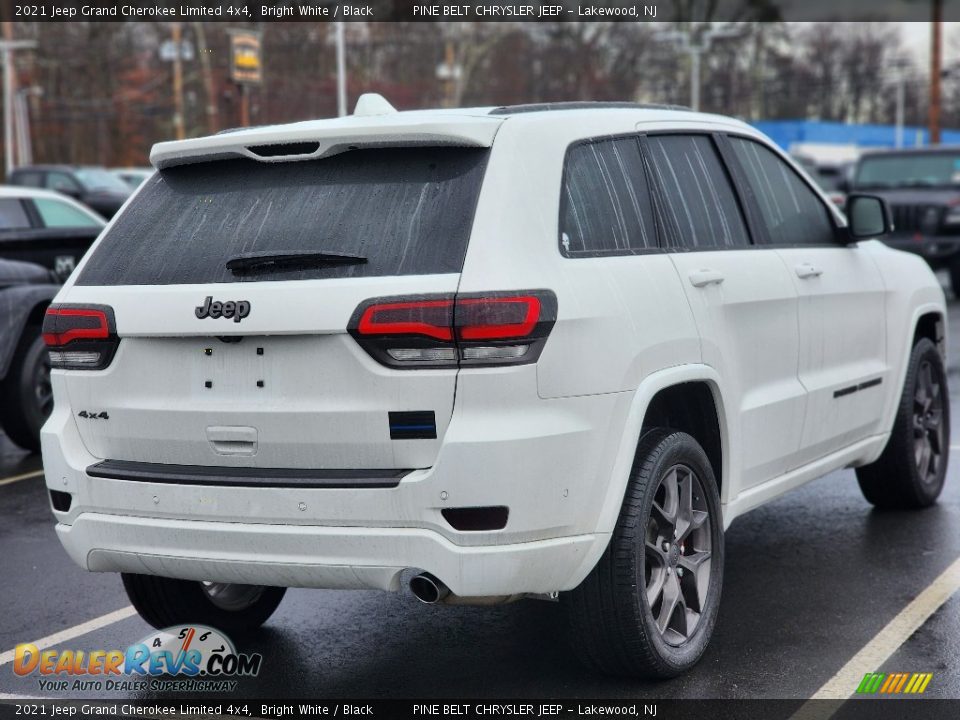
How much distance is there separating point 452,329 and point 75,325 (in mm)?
1290

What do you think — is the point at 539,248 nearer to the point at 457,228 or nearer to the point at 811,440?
the point at 457,228

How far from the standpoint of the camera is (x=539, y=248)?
3871 mm

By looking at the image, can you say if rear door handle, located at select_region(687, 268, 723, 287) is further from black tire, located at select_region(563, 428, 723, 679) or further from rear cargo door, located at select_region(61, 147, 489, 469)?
rear cargo door, located at select_region(61, 147, 489, 469)

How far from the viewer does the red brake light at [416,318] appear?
367cm

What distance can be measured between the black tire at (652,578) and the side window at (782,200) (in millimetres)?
1415

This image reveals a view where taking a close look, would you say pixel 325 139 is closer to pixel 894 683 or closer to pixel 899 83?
pixel 894 683

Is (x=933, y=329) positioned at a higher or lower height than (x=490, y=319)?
lower

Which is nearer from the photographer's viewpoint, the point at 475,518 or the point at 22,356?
the point at 475,518

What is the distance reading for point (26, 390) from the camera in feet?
28.6

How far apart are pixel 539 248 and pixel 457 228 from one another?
→ 245 mm

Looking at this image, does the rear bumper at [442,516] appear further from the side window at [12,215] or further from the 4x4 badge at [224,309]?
the side window at [12,215]

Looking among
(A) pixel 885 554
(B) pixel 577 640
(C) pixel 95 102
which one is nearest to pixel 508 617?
(B) pixel 577 640

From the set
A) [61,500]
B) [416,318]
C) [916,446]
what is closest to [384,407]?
[416,318]

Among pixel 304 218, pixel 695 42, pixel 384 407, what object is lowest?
pixel 384 407
